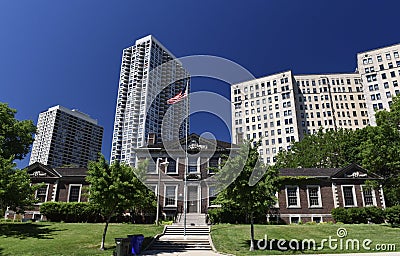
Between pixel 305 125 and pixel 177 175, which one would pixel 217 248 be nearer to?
pixel 177 175

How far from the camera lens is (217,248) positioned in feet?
49.5

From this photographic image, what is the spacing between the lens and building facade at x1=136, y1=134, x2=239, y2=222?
2869 centimetres

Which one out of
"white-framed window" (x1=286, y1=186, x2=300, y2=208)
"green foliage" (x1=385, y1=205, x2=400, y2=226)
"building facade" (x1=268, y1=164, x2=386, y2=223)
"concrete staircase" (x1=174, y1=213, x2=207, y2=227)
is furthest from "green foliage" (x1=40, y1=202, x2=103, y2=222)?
"green foliage" (x1=385, y1=205, x2=400, y2=226)

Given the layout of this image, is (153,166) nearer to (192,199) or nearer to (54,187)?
(192,199)

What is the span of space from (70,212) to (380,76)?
280ft

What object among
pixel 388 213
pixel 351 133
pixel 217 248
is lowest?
pixel 217 248

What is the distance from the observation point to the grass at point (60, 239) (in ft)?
43.7

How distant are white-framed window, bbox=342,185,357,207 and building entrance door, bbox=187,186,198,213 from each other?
603 inches

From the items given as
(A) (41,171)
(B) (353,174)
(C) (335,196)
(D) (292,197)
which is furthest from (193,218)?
(A) (41,171)

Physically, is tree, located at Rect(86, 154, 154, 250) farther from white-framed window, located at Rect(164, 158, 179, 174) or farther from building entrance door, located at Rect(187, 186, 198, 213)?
white-framed window, located at Rect(164, 158, 179, 174)

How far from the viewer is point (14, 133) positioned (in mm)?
29156

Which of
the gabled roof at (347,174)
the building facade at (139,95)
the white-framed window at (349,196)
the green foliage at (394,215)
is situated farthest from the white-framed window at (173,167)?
the building facade at (139,95)

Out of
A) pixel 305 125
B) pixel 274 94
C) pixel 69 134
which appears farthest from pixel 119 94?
pixel 305 125

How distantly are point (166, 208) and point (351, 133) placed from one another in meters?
35.7
